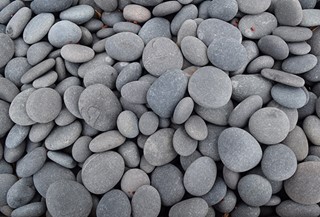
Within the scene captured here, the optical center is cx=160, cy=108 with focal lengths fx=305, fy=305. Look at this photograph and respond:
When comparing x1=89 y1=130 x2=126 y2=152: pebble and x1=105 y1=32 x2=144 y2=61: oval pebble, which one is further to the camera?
x1=105 y1=32 x2=144 y2=61: oval pebble

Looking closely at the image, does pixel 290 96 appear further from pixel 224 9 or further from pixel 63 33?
pixel 63 33

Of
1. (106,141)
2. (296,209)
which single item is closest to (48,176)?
(106,141)

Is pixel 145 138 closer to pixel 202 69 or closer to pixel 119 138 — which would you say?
pixel 119 138

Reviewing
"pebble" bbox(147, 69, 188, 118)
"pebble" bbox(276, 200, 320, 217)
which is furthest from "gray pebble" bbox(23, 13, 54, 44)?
"pebble" bbox(276, 200, 320, 217)

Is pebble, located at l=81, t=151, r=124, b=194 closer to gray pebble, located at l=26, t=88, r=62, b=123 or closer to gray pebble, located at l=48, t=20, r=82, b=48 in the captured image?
gray pebble, located at l=26, t=88, r=62, b=123

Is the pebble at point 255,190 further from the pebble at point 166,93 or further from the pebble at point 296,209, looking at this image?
the pebble at point 166,93

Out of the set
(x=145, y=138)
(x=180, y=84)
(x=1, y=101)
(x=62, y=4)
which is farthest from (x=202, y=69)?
(x=1, y=101)
